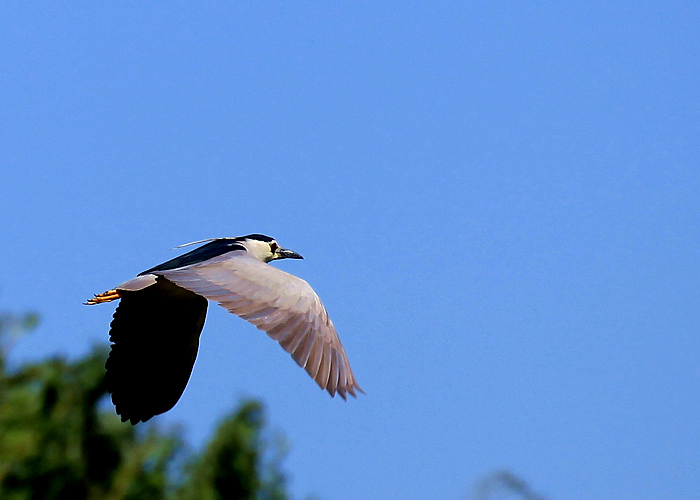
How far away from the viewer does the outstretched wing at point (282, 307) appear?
238 inches

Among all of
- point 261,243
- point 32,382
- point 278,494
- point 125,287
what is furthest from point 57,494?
point 125,287

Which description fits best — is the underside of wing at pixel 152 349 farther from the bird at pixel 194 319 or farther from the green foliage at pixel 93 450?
the green foliage at pixel 93 450

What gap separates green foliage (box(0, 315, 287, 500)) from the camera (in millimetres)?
15844

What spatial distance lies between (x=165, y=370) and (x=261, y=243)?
50.4 inches

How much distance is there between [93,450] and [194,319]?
11656 mm

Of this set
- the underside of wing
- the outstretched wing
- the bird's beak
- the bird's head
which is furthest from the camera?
the bird's beak

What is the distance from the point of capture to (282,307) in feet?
20.7

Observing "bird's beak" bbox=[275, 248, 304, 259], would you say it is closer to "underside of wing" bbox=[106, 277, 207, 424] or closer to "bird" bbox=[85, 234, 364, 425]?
"bird" bbox=[85, 234, 364, 425]

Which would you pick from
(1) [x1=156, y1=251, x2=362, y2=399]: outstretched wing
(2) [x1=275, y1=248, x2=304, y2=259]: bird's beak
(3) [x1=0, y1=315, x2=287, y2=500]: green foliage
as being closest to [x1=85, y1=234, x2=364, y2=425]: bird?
(1) [x1=156, y1=251, x2=362, y2=399]: outstretched wing

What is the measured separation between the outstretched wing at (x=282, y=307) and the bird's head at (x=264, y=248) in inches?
51.6

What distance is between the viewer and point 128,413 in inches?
294

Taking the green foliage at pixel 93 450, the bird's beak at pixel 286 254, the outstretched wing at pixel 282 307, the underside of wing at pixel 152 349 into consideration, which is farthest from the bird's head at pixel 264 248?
the green foliage at pixel 93 450

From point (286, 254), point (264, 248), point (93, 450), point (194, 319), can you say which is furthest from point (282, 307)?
point (93, 450)

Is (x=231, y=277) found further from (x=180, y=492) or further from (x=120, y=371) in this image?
(x=180, y=492)
